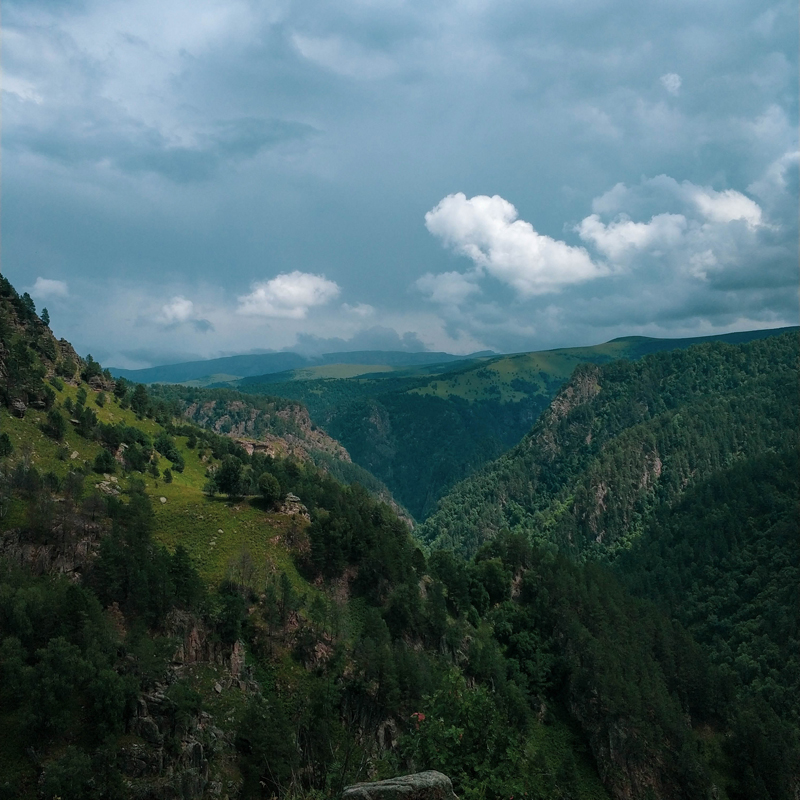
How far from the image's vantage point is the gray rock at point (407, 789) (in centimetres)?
2106

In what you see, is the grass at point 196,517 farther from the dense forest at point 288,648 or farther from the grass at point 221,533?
the dense forest at point 288,648

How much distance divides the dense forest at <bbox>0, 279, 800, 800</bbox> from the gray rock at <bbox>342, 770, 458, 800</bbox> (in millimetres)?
4492

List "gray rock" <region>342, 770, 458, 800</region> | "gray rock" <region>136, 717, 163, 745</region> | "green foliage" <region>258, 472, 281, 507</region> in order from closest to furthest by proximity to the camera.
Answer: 1. "gray rock" <region>342, 770, 458, 800</region>
2. "gray rock" <region>136, 717, 163, 745</region>
3. "green foliage" <region>258, 472, 281, 507</region>

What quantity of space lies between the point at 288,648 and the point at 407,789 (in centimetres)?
5742

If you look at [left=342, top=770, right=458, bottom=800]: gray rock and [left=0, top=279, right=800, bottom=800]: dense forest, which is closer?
[left=342, top=770, right=458, bottom=800]: gray rock

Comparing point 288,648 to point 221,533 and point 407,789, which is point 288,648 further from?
point 407,789

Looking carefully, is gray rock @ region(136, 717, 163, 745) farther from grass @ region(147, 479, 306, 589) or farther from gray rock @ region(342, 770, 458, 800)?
gray rock @ region(342, 770, 458, 800)

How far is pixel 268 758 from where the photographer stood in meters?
52.3

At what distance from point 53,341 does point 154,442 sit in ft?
119

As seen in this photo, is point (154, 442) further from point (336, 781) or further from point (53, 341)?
point (336, 781)

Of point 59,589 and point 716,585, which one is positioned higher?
point 59,589

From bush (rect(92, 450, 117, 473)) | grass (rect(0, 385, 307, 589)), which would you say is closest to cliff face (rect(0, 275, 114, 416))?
grass (rect(0, 385, 307, 589))

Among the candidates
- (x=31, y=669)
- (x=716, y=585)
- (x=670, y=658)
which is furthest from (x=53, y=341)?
(x=716, y=585)

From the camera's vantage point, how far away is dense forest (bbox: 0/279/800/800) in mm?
48656
